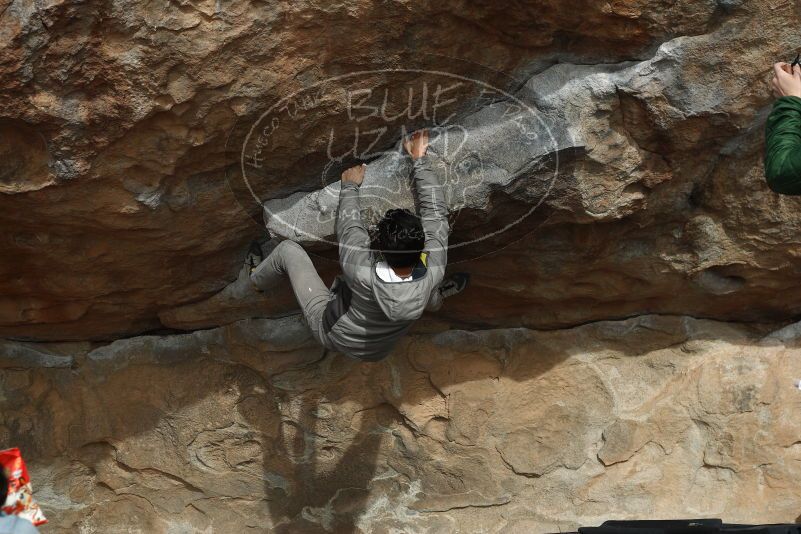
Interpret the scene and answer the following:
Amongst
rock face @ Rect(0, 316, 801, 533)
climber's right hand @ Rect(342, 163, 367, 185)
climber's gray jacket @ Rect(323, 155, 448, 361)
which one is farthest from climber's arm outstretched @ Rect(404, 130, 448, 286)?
rock face @ Rect(0, 316, 801, 533)

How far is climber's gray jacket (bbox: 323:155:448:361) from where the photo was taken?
8.13ft

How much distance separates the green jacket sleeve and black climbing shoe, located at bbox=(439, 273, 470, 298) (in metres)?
1.09

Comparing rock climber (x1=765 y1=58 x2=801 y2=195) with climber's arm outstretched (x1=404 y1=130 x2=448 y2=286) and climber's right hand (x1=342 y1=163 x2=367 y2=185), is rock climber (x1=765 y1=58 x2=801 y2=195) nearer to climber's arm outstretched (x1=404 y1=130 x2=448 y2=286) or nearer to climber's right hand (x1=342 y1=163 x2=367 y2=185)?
climber's arm outstretched (x1=404 y1=130 x2=448 y2=286)

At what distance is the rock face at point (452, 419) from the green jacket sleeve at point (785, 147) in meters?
1.25

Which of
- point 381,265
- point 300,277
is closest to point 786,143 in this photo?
point 381,265

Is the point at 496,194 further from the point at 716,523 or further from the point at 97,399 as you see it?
the point at 97,399

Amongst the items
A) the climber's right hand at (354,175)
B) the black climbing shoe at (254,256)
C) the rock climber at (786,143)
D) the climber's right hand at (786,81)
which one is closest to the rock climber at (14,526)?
the black climbing shoe at (254,256)

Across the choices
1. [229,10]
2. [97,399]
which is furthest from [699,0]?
[97,399]

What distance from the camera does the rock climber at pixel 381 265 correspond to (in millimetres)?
2467

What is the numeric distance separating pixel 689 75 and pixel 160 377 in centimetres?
208

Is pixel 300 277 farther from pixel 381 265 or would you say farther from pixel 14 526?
pixel 14 526

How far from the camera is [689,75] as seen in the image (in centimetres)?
237

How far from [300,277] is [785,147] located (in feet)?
4.51

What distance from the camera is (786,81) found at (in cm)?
211
